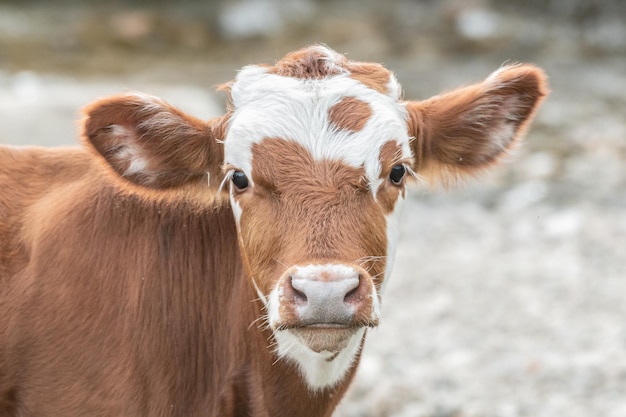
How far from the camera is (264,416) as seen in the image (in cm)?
478

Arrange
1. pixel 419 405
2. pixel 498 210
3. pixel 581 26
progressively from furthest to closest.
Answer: pixel 581 26 < pixel 498 210 < pixel 419 405

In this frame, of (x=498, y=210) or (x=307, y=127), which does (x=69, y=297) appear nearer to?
(x=307, y=127)

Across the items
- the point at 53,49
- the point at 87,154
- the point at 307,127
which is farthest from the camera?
the point at 53,49

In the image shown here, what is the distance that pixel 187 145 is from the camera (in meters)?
4.68

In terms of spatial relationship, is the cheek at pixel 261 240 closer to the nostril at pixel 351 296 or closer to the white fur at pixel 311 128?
the white fur at pixel 311 128

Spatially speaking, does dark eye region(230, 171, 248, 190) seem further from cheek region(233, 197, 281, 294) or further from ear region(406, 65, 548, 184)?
ear region(406, 65, 548, 184)

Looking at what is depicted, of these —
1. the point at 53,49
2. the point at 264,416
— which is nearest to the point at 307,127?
the point at 264,416

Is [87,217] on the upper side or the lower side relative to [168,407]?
upper

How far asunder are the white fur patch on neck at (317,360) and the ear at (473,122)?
910 mm

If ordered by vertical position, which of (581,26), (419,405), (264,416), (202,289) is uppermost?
(202,289)

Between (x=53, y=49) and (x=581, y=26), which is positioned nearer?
(x=53, y=49)

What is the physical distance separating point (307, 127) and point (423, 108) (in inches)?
29.5

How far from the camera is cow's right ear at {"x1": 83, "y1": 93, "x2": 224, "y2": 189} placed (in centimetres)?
459

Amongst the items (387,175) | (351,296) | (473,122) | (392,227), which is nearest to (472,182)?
(473,122)
